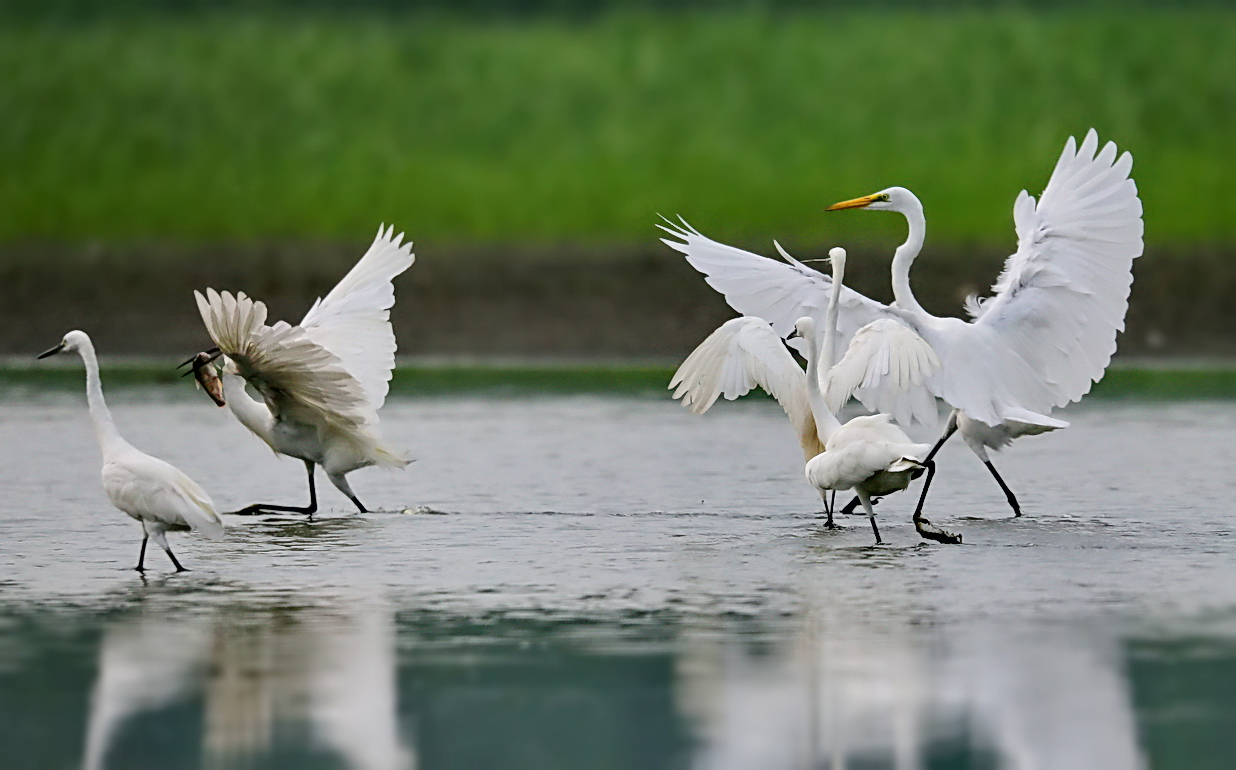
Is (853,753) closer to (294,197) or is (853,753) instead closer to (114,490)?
(114,490)

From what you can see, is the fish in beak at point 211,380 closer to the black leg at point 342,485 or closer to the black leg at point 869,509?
the black leg at point 342,485

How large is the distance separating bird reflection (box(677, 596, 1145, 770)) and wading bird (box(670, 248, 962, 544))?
207cm

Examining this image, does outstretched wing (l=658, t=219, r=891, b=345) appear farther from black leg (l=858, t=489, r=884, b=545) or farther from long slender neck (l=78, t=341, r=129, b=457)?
long slender neck (l=78, t=341, r=129, b=457)

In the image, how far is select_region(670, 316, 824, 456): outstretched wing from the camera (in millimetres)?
12273

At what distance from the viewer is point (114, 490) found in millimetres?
9875

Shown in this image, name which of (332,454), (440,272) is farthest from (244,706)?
(440,272)

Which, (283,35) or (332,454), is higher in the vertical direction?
(283,35)

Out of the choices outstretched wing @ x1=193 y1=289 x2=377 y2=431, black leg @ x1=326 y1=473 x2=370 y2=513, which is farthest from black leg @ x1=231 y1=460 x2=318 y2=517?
outstretched wing @ x1=193 y1=289 x2=377 y2=431

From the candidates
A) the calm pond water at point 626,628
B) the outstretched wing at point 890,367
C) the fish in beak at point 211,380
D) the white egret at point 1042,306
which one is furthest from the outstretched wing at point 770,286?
the fish in beak at point 211,380

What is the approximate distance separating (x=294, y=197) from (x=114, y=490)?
88.4 feet

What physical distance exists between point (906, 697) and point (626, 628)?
164cm

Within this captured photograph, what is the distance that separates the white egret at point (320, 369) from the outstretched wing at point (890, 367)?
2.93 m

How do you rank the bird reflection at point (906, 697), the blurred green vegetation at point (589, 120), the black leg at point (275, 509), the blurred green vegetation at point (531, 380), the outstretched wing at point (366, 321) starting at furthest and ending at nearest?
the blurred green vegetation at point (589, 120) → the blurred green vegetation at point (531, 380) → the outstretched wing at point (366, 321) → the black leg at point (275, 509) → the bird reflection at point (906, 697)

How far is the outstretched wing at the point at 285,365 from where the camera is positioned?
11578mm
